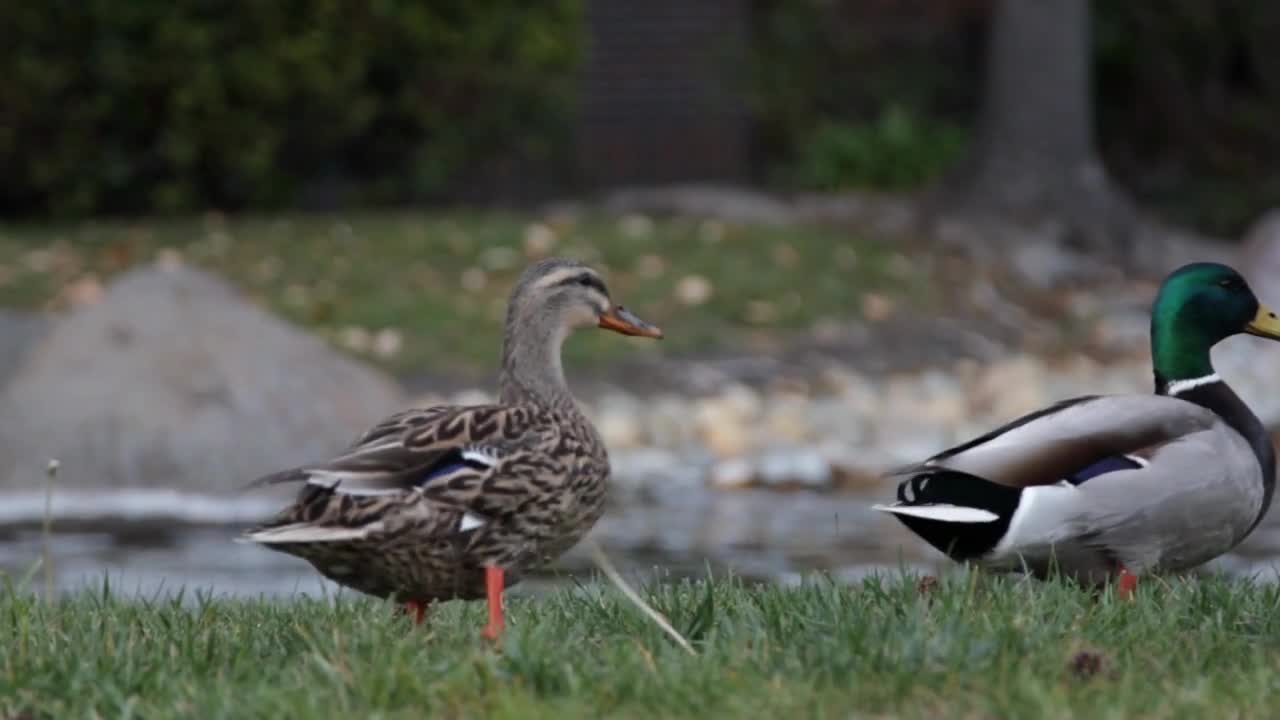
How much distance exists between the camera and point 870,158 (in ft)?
79.0

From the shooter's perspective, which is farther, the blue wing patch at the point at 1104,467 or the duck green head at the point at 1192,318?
the duck green head at the point at 1192,318

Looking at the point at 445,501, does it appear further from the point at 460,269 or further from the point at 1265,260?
the point at 1265,260

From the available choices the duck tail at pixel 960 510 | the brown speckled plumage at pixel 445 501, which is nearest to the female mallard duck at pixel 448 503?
the brown speckled plumage at pixel 445 501

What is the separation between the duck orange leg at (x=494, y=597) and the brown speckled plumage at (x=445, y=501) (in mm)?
19

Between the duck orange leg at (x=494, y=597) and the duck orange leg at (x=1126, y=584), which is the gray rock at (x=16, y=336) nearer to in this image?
the duck orange leg at (x=494, y=597)

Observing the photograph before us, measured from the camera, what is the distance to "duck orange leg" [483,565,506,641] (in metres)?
5.48

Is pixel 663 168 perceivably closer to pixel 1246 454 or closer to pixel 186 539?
pixel 186 539

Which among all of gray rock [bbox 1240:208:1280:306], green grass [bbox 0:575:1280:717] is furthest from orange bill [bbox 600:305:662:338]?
gray rock [bbox 1240:208:1280:306]

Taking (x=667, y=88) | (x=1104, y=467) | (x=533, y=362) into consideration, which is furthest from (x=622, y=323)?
(x=667, y=88)

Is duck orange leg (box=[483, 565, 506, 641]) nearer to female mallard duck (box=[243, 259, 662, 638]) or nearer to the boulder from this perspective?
female mallard duck (box=[243, 259, 662, 638])

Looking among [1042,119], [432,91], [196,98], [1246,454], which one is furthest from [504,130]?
[1246,454]

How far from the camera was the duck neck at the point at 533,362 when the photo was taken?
623cm

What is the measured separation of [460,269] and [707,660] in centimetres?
1192

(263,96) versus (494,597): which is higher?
(263,96)
